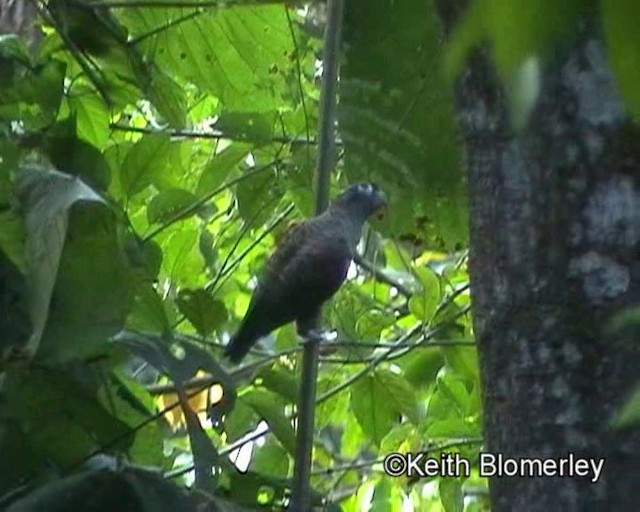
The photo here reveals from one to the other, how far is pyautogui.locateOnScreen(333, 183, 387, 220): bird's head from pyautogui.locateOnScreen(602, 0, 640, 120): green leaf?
52.7 inches

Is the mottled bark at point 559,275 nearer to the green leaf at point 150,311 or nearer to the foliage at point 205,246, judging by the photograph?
the foliage at point 205,246

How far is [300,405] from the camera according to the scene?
1375 millimetres

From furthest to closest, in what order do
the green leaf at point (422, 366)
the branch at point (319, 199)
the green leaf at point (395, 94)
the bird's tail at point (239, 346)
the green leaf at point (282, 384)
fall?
the green leaf at point (422, 366) < the bird's tail at point (239, 346) < the green leaf at point (395, 94) < the green leaf at point (282, 384) < the branch at point (319, 199)

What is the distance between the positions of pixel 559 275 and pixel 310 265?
686 millimetres

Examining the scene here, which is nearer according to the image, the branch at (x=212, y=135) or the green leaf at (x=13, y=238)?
the green leaf at (x=13, y=238)

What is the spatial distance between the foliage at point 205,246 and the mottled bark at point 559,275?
322 millimetres

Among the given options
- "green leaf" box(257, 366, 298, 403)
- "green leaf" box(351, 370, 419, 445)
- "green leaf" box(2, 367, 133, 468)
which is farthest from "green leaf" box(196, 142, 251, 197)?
"green leaf" box(2, 367, 133, 468)

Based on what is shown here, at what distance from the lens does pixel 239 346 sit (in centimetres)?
179

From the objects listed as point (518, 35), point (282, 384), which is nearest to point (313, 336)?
point (282, 384)

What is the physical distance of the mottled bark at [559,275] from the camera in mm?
1018

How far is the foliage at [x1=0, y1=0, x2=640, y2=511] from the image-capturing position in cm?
124

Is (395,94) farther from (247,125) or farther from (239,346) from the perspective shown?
(239,346)

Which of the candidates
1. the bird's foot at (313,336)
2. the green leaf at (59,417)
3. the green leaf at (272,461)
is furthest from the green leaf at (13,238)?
the green leaf at (272,461)

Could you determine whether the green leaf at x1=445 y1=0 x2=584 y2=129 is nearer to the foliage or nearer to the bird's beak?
the foliage
